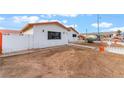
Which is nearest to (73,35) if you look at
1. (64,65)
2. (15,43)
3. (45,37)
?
(45,37)

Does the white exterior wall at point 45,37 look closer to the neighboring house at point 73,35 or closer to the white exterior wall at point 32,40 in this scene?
the white exterior wall at point 32,40

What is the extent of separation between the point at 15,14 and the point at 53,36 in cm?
287

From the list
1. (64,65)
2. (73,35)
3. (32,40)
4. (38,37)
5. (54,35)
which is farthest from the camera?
(54,35)

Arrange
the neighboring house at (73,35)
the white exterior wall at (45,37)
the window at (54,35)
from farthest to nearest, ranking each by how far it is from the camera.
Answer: the window at (54,35), the white exterior wall at (45,37), the neighboring house at (73,35)

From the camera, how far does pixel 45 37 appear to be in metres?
9.62

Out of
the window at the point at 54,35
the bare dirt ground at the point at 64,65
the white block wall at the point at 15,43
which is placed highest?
the window at the point at 54,35

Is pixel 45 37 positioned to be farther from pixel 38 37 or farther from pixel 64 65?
pixel 64 65

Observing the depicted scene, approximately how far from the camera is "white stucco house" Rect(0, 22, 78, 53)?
8371mm

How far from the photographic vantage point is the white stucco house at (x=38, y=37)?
837 centimetres

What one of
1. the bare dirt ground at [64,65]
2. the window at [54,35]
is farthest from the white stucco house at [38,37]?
the bare dirt ground at [64,65]

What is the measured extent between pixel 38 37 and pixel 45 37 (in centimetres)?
38

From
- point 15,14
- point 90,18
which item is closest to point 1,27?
point 15,14

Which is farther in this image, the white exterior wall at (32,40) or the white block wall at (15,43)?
the white exterior wall at (32,40)
